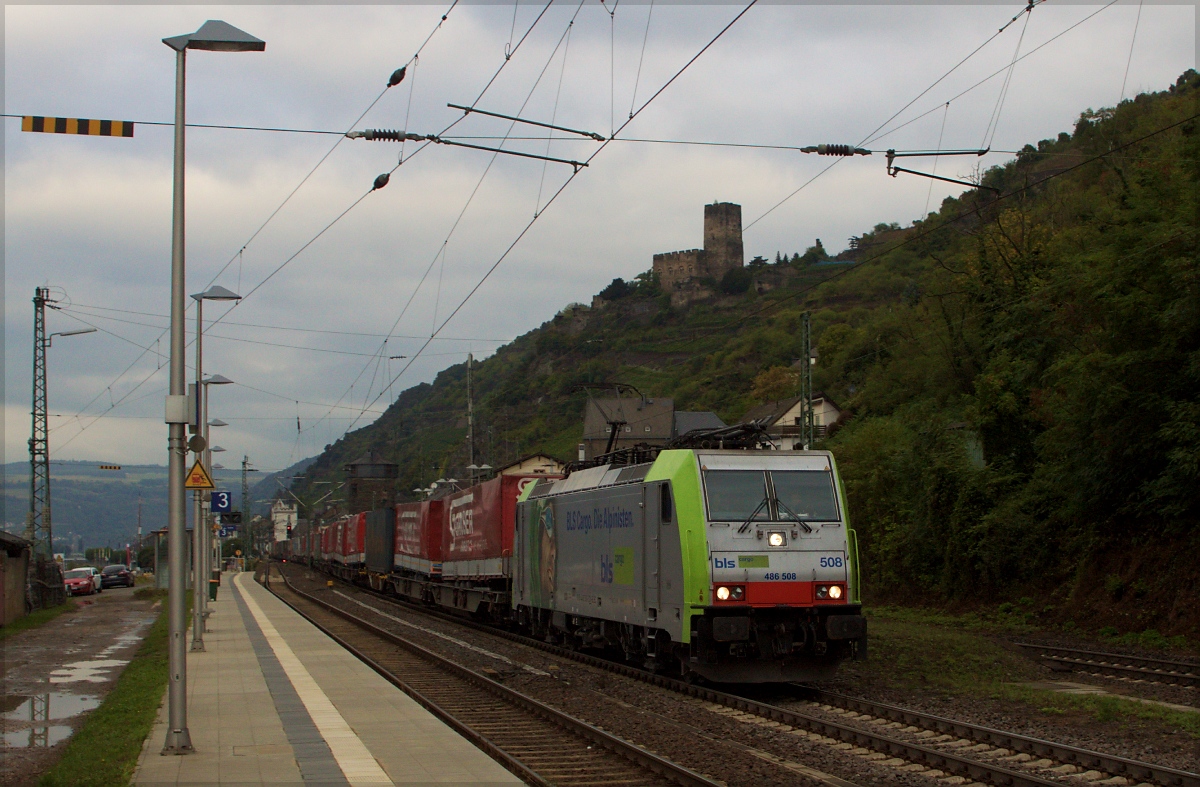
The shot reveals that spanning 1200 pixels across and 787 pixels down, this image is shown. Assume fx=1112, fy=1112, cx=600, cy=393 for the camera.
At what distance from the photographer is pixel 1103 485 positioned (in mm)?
22469

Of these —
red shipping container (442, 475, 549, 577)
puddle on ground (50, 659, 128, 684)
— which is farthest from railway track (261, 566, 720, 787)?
red shipping container (442, 475, 549, 577)

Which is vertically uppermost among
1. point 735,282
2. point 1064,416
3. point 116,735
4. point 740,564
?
point 735,282

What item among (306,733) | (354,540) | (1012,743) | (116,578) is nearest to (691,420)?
(354,540)

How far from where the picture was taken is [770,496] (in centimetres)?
1388

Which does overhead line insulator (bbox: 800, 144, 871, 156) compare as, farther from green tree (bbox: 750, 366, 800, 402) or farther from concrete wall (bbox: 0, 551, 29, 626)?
green tree (bbox: 750, 366, 800, 402)

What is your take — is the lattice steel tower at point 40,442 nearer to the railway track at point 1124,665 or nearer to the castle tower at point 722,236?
the railway track at point 1124,665

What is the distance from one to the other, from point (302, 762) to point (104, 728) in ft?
13.2

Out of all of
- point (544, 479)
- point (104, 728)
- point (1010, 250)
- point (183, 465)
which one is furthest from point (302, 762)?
point (1010, 250)

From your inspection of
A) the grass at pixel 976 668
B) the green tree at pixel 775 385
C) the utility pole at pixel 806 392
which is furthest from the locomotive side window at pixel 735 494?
the green tree at pixel 775 385

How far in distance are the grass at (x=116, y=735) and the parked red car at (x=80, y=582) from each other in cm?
Result: 3279

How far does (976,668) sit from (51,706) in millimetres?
12661

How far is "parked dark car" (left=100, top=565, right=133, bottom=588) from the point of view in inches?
2346

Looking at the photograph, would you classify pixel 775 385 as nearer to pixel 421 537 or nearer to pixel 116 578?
pixel 116 578

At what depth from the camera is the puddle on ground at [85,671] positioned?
17.8 m
